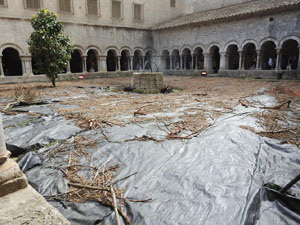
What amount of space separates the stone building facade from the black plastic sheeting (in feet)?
41.4

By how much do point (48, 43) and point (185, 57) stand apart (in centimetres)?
1398

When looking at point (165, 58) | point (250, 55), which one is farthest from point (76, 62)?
point (250, 55)

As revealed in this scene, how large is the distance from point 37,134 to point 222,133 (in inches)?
135

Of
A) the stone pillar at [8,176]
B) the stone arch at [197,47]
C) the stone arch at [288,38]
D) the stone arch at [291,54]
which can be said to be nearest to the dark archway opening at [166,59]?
the stone arch at [197,47]

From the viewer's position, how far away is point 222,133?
4023 mm

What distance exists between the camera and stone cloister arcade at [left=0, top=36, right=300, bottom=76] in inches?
651

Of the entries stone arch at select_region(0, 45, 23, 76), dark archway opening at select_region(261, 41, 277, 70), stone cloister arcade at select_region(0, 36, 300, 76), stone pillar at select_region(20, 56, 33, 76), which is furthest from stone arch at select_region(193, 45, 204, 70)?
stone arch at select_region(0, 45, 23, 76)

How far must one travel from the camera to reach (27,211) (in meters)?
1.77

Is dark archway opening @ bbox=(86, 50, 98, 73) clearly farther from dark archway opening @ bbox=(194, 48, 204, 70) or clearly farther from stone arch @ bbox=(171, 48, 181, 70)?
dark archway opening @ bbox=(194, 48, 204, 70)

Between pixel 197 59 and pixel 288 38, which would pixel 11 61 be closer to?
pixel 197 59

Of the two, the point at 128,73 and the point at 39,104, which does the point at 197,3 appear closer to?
the point at 128,73

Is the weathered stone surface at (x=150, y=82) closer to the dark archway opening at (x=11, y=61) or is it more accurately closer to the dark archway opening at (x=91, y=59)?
the dark archway opening at (x=91, y=59)

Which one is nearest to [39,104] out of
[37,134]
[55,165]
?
[37,134]

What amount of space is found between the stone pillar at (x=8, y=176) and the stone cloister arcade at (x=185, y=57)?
1461 centimetres
